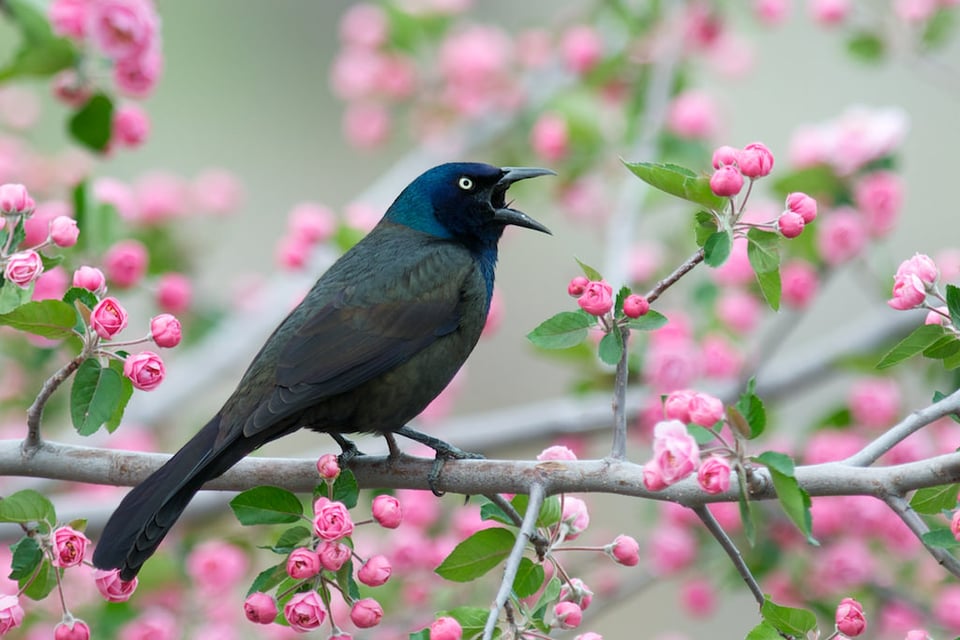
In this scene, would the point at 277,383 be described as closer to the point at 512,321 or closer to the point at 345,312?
the point at 345,312

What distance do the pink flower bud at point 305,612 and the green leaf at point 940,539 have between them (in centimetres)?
115

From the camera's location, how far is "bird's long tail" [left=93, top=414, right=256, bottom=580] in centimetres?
259

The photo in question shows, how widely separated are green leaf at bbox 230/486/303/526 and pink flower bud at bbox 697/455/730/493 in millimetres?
874

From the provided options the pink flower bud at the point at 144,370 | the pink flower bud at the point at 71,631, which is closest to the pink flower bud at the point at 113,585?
the pink flower bud at the point at 71,631

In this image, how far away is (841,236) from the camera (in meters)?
4.34

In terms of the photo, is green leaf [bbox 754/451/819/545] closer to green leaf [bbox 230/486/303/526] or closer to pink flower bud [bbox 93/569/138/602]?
green leaf [bbox 230/486/303/526]

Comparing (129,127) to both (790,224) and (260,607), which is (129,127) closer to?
A: (260,607)

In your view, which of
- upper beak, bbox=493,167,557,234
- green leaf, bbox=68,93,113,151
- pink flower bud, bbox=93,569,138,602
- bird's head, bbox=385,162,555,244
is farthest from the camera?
bird's head, bbox=385,162,555,244

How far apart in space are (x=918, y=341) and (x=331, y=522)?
47.5 inches

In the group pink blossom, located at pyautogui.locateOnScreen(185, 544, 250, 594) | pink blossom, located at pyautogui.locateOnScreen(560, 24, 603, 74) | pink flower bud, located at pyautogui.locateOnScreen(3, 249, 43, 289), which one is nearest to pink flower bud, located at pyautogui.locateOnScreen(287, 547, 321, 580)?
pink flower bud, located at pyautogui.locateOnScreen(3, 249, 43, 289)

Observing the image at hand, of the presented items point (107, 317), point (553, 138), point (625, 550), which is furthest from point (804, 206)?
point (553, 138)

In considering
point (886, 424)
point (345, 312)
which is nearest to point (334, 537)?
point (345, 312)

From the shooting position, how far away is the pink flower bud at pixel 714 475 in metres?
2.07

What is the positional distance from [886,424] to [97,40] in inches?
119
